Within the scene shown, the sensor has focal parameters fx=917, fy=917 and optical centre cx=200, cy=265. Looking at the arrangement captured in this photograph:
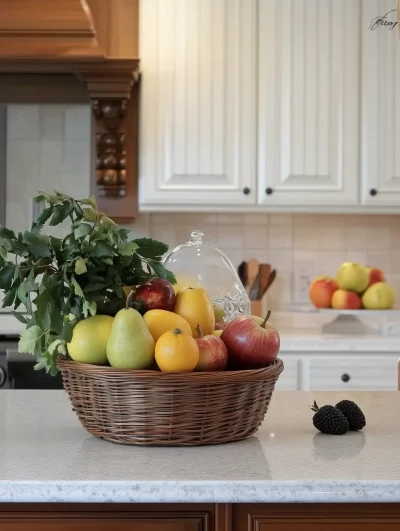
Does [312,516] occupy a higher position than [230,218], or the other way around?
A: [230,218]

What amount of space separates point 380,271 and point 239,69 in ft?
2.98

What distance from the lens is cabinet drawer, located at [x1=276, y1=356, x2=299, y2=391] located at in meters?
3.07

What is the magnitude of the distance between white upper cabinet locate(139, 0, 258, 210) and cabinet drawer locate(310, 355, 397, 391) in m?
0.66

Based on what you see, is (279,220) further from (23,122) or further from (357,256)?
(23,122)

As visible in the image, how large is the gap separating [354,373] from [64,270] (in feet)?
6.48

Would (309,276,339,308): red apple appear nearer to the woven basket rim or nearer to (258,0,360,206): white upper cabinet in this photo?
(258,0,360,206): white upper cabinet

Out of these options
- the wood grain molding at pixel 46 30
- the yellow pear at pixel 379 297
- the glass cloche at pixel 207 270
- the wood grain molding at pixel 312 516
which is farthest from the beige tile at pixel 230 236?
the wood grain molding at pixel 312 516

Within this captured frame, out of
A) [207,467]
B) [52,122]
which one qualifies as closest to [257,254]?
[52,122]

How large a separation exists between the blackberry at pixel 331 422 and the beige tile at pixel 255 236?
227 cm

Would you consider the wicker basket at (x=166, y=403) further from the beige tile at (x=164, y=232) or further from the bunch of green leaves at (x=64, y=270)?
the beige tile at (x=164, y=232)

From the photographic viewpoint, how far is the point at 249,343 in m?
1.32

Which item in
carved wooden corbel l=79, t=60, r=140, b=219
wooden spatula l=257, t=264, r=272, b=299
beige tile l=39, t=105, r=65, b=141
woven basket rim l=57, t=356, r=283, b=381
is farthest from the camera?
beige tile l=39, t=105, r=65, b=141

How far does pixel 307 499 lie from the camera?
111cm

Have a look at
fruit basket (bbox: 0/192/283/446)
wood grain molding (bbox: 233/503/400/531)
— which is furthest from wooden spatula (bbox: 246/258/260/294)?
wood grain molding (bbox: 233/503/400/531)
